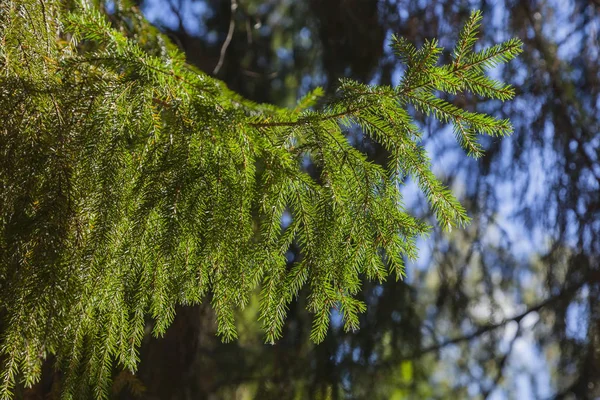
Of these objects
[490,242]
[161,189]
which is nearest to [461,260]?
[490,242]

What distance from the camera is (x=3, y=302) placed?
131 centimetres

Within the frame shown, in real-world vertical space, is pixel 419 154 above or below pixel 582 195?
below

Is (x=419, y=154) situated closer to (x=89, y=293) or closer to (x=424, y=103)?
(x=424, y=103)

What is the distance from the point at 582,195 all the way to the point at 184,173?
269cm

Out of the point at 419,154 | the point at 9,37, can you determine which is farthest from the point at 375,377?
the point at 9,37

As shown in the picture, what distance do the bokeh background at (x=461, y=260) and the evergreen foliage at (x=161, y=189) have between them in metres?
1.59

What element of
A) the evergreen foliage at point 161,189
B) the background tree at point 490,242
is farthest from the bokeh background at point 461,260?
the evergreen foliage at point 161,189

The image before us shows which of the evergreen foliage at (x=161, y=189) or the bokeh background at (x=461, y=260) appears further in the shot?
the bokeh background at (x=461, y=260)

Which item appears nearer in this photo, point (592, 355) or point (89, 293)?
point (89, 293)

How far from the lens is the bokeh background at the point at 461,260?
3418mm

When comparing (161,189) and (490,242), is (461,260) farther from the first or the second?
(161,189)

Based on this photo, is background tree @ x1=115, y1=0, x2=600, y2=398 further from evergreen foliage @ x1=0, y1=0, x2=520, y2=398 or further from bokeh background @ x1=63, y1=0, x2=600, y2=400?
evergreen foliage @ x1=0, y1=0, x2=520, y2=398

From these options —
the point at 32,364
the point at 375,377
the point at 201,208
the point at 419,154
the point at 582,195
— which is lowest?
the point at 32,364

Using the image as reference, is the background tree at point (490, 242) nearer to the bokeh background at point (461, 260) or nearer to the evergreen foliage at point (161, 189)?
the bokeh background at point (461, 260)
